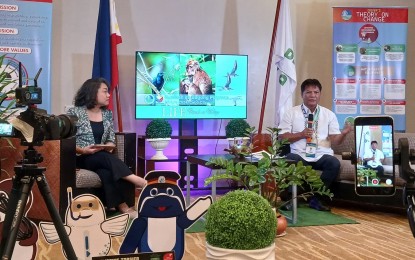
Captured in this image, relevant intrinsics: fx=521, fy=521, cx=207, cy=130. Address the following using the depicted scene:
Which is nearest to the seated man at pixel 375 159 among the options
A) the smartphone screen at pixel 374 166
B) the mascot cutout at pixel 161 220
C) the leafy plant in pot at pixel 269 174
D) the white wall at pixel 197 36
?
the smartphone screen at pixel 374 166

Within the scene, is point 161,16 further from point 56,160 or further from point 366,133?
point 366,133

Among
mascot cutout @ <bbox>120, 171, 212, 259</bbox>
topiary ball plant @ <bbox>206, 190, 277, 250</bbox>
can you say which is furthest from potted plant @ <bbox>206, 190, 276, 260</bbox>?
mascot cutout @ <bbox>120, 171, 212, 259</bbox>

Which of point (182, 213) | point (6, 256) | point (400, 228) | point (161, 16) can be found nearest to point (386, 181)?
point (182, 213)

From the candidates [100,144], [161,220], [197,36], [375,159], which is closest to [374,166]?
[375,159]

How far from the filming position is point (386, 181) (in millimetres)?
1255

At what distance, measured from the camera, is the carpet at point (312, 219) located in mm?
3840

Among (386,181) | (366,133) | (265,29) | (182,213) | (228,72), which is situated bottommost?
(182,213)

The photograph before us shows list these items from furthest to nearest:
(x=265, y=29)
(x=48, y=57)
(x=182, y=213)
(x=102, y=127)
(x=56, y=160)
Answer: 1. (x=265, y=29)
2. (x=48, y=57)
3. (x=102, y=127)
4. (x=56, y=160)
5. (x=182, y=213)

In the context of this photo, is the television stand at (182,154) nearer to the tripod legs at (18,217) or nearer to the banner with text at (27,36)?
the banner with text at (27,36)

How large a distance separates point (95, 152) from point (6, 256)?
248 cm

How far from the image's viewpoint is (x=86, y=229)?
5.96 feet

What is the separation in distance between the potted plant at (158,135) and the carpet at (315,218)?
1.42 metres

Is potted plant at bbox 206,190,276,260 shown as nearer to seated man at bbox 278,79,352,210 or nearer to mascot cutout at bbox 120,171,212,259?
mascot cutout at bbox 120,171,212,259

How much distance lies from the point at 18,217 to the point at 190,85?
12.1 ft
